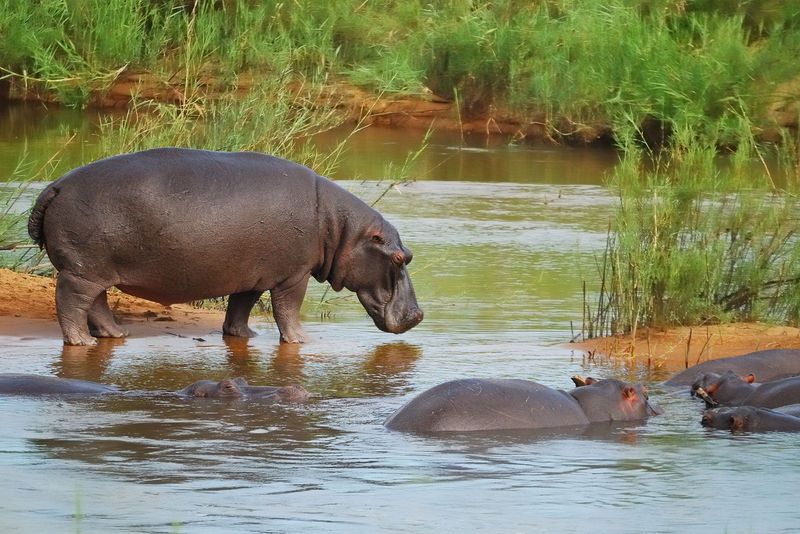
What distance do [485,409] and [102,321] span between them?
9.79 feet

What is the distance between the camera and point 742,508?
5039mm

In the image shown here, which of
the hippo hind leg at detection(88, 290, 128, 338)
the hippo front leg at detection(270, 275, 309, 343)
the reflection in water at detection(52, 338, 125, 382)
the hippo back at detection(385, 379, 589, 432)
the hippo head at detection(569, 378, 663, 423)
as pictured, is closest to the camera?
the hippo back at detection(385, 379, 589, 432)

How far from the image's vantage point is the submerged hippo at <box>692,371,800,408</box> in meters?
6.73

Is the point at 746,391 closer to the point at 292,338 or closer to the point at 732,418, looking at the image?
the point at 732,418

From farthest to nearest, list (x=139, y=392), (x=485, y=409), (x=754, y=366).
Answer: (x=754, y=366), (x=139, y=392), (x=485, y=409)

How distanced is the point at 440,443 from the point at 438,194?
9834mm

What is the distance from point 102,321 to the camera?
835 centimetres

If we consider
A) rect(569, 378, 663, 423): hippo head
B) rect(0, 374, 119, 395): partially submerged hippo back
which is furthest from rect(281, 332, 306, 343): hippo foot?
rect(569, 378, 663, 423): hippo head

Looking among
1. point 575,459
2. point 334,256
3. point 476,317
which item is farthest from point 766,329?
point 575,459

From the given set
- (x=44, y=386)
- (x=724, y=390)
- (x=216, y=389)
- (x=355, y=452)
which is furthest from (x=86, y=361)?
(x=724, y=390)

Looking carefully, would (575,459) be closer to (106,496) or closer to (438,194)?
(106,496)

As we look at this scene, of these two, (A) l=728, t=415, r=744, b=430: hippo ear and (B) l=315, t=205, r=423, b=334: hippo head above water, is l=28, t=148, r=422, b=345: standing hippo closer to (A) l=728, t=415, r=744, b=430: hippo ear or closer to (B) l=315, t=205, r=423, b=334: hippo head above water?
(B) l=315, t=205, r=423, b=334: hippo head above water

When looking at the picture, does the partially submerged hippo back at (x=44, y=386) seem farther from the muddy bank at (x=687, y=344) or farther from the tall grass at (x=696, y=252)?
the tall grass at (x=696, y=252)

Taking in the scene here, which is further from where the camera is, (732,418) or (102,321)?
(102,321)
